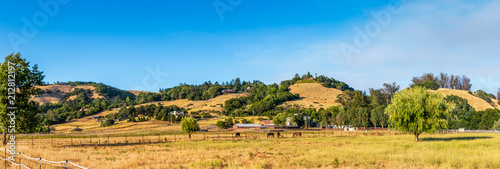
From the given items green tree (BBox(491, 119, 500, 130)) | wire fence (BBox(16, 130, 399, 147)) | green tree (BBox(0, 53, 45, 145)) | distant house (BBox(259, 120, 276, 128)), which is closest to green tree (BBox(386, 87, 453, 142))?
wire fence (BBox(16, 130, 399, 147))

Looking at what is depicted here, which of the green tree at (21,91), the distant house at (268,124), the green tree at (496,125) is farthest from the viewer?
the distant house at (268,124)

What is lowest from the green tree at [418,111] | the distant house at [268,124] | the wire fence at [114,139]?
the distant house at [268,124]

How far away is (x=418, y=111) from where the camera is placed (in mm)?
49562

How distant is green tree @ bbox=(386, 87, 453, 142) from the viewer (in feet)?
160

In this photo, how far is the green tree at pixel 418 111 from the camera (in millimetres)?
48719

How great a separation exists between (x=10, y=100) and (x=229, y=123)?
99.0m

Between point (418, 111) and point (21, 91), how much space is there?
183ft

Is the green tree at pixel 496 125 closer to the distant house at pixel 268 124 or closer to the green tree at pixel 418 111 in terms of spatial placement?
the green tree at pixel 418 111

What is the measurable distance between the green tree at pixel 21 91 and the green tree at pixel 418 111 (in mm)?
51837

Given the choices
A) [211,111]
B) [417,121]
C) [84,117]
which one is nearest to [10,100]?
[417,121]

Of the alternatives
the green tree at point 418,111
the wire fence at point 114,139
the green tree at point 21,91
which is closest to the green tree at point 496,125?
the wire fence at point 114,139

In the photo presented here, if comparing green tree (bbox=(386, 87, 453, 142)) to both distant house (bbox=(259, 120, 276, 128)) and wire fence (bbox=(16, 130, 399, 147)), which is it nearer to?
wire fence (bbox=(16, 130, 399, 147))

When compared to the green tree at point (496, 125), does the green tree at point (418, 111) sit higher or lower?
higher

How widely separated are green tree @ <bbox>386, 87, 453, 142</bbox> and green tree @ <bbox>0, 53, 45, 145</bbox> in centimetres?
5184
